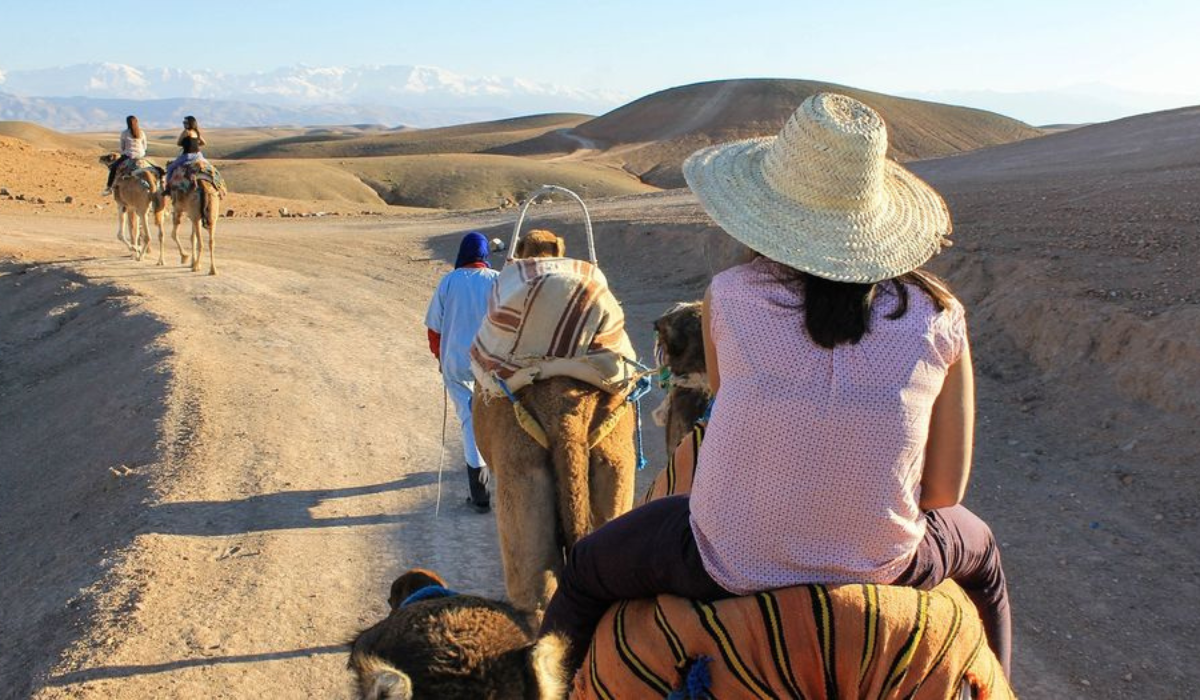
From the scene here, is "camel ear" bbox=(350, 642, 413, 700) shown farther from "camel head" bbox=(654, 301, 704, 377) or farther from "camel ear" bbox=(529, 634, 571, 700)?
"camel head" bbox=(654, 301, 704, 377)

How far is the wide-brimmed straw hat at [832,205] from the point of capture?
2443 mm

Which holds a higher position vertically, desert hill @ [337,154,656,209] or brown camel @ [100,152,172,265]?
brown camel @ [100,152,172,265]

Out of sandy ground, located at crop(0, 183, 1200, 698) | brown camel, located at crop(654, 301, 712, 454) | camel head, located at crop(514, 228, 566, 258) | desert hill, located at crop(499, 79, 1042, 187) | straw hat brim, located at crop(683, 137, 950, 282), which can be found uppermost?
desert hill, located at crop(499, 79, 1042, 187)

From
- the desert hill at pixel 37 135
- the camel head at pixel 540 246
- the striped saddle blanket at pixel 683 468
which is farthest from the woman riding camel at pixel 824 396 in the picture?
the desert hill at pixel 37 135

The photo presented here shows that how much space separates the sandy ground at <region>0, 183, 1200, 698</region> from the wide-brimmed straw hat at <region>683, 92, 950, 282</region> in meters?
3.27

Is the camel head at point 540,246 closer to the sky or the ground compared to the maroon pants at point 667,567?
closer to the sky

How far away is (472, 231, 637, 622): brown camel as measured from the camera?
4.00 meters

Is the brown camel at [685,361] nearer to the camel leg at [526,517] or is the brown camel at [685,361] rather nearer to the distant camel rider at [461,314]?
the camel leg at [526,517]

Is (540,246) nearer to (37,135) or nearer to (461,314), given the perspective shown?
(461,314)

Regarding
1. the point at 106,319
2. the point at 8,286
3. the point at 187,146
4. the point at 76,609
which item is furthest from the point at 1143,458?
the point at 8,286

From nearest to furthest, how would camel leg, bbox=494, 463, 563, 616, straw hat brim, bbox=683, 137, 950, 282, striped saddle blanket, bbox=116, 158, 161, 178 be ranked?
straw hat brim, bbox=683, 137, 950, 282 < camel leg, bbox=494, 463, 563, 616 < striped saddle blanket, bbox=116, 158, 161, 178

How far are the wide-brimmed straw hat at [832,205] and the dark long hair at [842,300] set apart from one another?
0.04m

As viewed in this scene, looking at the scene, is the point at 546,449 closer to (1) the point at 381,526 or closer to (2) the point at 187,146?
(1) the point at 381,526

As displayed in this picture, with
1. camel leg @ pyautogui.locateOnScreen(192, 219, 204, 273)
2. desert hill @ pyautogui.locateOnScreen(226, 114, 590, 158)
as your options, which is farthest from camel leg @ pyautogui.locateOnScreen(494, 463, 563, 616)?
desert hill @ pyautogui.locateOnScreen(226, 114, 590, 158)
